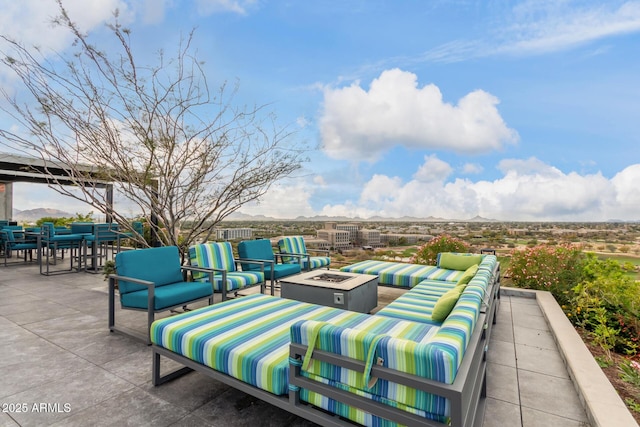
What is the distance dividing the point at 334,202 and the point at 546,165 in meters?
4.81

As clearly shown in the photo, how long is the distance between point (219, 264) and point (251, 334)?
2.47 m

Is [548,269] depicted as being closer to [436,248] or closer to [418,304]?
[436,248]

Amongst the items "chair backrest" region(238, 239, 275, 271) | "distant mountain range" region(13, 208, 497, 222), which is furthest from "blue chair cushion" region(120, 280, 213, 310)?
"distant mountain range" region(13, 208, 497, 222)

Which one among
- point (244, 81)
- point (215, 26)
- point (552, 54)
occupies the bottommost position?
point (244, 81)

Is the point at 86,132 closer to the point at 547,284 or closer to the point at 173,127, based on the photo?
the point at 173,127

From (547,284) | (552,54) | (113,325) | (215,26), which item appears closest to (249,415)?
(113,325)

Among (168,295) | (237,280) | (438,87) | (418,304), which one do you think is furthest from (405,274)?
(438,87)

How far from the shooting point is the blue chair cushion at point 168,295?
3152 millimetres

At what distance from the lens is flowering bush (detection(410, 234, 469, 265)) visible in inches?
244

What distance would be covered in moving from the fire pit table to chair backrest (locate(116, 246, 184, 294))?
1346mm

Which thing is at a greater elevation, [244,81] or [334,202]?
[244,81]

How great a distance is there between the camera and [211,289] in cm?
372

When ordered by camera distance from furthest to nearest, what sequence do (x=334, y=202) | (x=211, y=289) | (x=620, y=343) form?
(x=334, y=202)
(x=211, y=289)
(x=620, y=343)

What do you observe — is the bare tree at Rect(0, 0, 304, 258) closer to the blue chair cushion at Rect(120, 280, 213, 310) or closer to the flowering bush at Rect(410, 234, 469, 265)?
the blue chair cushion at Rect(120, 280, 213, 310)
